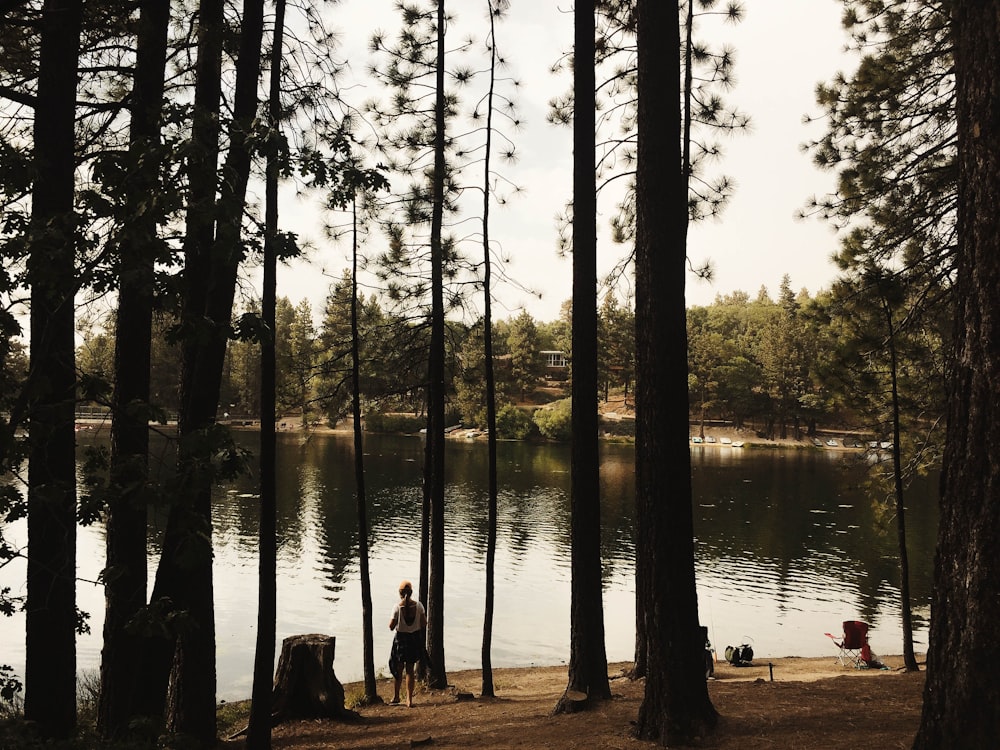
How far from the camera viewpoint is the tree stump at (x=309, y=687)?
26.1 feet

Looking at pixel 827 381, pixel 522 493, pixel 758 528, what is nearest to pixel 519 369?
pixel 522 493

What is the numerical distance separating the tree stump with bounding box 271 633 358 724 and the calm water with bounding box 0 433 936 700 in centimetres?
256

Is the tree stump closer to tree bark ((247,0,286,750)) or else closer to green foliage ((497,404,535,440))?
tree bark ((247,0,286,750))

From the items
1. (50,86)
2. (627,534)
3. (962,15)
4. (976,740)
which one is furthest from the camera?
(627,534)

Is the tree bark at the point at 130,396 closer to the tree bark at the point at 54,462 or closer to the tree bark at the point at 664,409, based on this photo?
the tree bark at the point at 54,462

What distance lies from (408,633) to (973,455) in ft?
23.8

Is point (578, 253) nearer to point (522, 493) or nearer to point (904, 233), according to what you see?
point (904, 233)

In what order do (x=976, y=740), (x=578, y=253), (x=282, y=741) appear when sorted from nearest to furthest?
(x=976, y=740) < (x=282, y=741) < (x=578, y=253)

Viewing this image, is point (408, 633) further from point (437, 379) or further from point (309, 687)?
point (437, 379)

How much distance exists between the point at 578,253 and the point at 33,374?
231 inches

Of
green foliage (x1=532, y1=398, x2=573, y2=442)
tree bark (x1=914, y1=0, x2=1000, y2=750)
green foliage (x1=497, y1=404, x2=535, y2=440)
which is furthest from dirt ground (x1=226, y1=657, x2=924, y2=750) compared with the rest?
green foliage (x1=497, y1=404, x2=535, y2=440)

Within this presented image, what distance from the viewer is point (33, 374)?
264cm

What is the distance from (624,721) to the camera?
5.73m

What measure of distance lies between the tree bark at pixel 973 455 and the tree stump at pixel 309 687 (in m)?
6.28
